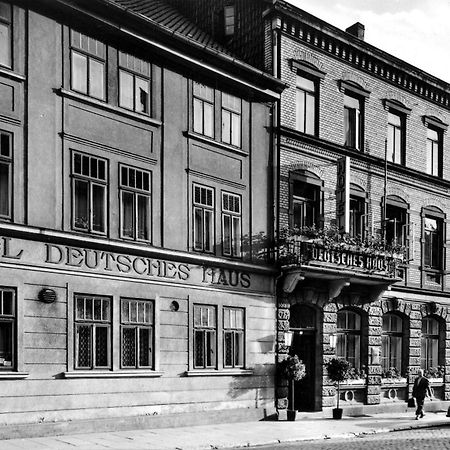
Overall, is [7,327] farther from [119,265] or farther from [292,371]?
[292,371]

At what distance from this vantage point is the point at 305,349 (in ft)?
77.3

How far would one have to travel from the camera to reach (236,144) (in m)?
21.8

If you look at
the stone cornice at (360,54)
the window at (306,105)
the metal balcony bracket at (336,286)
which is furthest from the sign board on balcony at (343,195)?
the stone cornice at (360,54)

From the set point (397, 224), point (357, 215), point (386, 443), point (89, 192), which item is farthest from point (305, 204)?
point (386, 443)

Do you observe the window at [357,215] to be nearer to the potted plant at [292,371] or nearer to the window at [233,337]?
the potted plant at [292,371]

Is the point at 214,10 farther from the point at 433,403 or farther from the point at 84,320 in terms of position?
the point at 433,403

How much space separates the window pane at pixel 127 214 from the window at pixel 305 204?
6.47 meters

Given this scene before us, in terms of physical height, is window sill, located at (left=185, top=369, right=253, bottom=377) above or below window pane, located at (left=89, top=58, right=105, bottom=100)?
below

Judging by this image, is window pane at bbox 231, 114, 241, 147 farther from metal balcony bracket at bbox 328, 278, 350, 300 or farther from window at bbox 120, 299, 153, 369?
window at bbox 120, 299, 153, 369

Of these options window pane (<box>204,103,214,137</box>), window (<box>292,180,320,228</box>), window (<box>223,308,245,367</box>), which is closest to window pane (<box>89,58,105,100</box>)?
window pane (<box>204,103,214,137</box>)

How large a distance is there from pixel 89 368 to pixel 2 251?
3.66m

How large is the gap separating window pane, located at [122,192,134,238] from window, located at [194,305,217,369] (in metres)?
3.04

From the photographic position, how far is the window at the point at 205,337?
65.5ft

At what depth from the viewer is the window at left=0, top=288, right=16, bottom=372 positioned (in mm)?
15633
